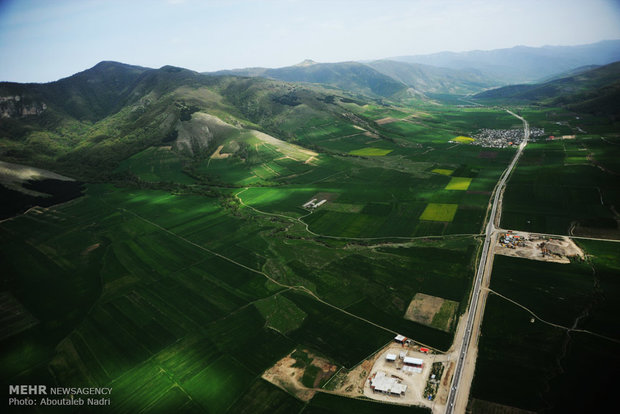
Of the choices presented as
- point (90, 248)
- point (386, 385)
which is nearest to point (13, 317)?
point (90, 248)

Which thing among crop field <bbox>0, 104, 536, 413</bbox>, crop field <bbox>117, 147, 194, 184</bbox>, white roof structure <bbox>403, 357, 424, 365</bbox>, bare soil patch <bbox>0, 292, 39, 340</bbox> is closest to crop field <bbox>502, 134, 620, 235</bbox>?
crop field <bbox>0, 104, 536, 413</bbox>

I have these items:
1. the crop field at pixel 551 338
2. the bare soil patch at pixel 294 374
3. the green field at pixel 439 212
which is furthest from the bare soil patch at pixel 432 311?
the green field at pixel 439 212

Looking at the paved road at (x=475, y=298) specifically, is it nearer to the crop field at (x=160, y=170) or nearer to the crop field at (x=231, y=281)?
the crop field at (x=231, y=281)

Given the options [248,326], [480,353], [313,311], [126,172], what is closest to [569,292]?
[480,353]

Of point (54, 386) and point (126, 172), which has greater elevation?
point (126, 172)

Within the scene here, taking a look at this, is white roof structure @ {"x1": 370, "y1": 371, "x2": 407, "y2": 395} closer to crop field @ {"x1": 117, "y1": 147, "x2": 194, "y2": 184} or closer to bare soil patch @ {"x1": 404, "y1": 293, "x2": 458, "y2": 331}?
bare soil patch @ {"x1": 404, "y1": 293, "x2": 458, "y2": 331}

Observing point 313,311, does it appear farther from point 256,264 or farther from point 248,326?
point 256,264
